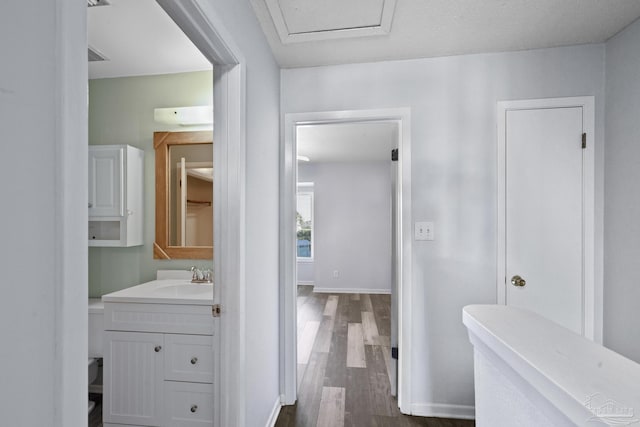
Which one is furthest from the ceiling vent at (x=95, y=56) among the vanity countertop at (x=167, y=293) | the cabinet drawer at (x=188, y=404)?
the cabinet drawer at (x=188, y=404)

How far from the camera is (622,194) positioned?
1.77 m

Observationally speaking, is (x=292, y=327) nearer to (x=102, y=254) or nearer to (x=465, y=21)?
(x=102, y=254)

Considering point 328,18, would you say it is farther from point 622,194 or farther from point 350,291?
point 350,291

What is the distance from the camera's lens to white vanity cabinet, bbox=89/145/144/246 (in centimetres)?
210

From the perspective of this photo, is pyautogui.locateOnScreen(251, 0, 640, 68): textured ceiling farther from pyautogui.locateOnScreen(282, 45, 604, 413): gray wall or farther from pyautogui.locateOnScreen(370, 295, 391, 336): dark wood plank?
pyautogui.locateOnScreen(370, 295, 391, 336): dark wood plank

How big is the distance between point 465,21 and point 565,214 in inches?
52.2

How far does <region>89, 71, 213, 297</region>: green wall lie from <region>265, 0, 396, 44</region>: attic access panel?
2.75 ft

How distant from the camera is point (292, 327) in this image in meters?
2.16

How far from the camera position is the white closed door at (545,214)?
1.93m

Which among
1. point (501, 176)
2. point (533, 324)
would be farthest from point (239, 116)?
point (501, 176)

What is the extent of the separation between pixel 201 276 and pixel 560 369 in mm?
2008

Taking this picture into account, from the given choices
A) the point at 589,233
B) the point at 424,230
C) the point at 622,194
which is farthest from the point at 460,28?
the point at 589,233

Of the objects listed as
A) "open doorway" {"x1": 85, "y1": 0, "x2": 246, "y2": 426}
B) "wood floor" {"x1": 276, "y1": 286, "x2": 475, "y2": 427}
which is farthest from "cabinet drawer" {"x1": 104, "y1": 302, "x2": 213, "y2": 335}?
"wood floor" {"x1": 276, "y1": 286, "x2": 475, "y2": 427}

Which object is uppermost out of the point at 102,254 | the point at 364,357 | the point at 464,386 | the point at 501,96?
the point at 501,96
